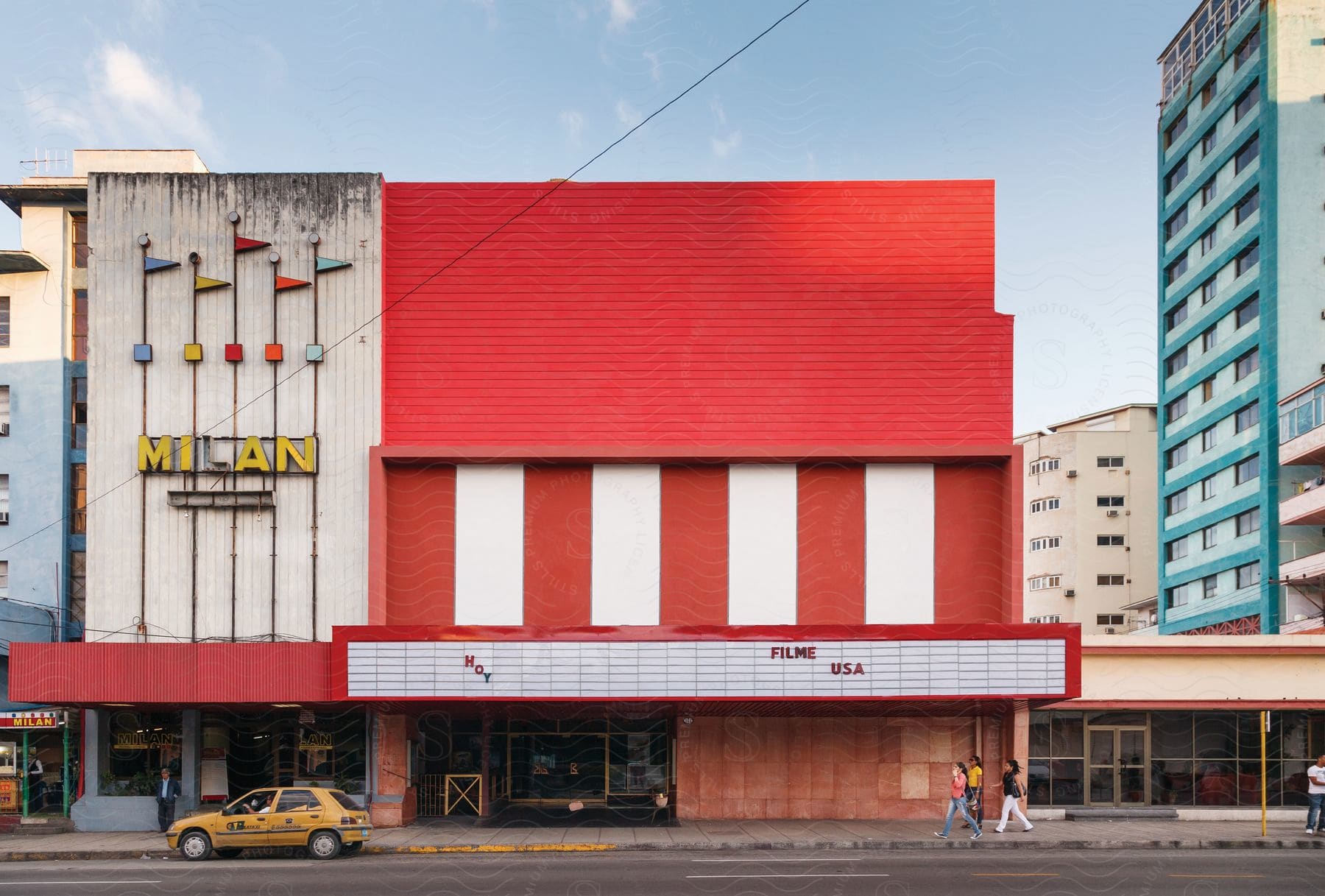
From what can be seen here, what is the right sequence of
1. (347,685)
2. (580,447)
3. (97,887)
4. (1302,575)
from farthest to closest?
(1302,575) → (580,447) → (347,685) → (97,887)

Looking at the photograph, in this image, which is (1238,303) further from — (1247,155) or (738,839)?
(738,839)

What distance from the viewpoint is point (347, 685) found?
2650 centimetres

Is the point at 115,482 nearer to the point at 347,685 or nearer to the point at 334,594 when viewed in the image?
the point at 334,594

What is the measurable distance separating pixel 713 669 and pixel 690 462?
17.2 ft

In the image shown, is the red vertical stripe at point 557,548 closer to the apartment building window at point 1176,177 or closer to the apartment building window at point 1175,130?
the apartment building window at point 1176,177

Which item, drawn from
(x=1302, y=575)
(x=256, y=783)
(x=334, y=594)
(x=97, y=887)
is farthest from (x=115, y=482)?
(x=1302, y=575)

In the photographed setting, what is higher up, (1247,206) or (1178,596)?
(1247,206)

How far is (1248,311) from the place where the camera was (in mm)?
58844

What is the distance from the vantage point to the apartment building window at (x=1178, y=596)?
65.0m

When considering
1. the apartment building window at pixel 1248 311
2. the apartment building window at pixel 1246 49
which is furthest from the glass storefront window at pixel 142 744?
the apartment building window at pixel 1246 49

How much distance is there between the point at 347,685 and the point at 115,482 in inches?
314

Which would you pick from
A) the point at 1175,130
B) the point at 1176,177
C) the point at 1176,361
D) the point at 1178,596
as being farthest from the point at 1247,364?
the point at 1175,130

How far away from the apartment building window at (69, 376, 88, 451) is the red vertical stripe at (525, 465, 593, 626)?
1400 cm

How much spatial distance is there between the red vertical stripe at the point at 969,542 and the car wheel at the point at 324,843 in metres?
14.3
